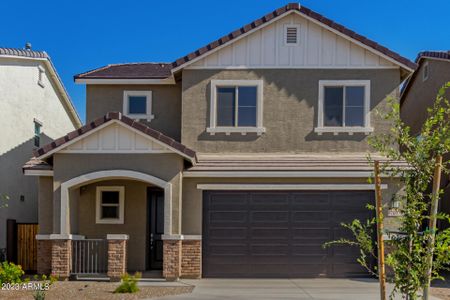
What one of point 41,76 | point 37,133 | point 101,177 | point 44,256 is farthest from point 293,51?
point 37,133

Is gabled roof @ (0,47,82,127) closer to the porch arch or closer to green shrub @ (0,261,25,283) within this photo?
the porch arch

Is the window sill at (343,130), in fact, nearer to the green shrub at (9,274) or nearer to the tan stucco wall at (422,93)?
the tan stucco wall at (422,93)

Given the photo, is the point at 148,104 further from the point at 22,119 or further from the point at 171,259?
the point at 171,259

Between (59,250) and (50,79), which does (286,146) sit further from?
(50,79)

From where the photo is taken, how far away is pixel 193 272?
555 inches

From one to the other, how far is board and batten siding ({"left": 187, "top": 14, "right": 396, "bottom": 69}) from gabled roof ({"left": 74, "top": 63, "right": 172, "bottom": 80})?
2291mm

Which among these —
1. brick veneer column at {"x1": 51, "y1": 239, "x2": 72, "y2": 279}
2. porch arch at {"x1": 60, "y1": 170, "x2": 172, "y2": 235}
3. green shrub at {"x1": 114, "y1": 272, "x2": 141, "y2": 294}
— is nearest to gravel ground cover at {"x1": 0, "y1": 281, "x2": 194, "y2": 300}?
green shrub at {"x1": 114, "y1": 272, "x2": 141, "y2": 294}

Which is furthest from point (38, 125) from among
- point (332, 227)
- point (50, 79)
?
point (332, 227)

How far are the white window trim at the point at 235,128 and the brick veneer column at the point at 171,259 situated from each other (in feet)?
11.8

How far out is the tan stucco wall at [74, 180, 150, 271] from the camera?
610 inches

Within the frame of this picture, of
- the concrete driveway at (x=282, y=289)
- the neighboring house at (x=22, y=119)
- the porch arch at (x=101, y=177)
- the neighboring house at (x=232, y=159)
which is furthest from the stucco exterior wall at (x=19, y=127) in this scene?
the concrete driveway at (x=282, y=289)

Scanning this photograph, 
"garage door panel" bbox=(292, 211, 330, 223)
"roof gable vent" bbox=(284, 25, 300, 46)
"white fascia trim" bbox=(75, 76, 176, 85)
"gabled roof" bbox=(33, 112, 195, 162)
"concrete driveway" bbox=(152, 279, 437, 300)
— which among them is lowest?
"concrete driveway" bbox=(152, 279, 437, 300)

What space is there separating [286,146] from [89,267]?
21.1ft

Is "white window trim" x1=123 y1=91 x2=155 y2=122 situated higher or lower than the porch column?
higher
